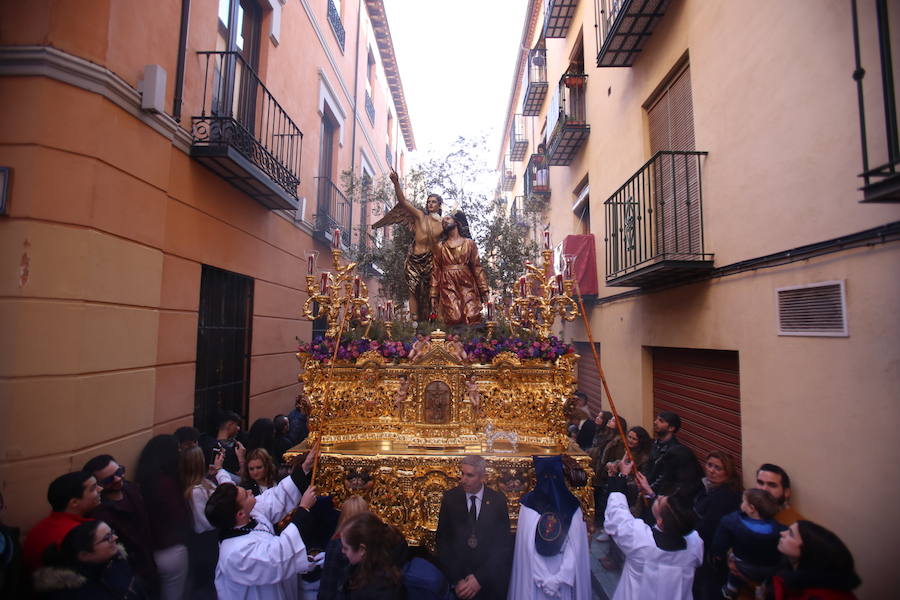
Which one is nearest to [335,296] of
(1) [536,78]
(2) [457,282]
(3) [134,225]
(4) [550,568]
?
(2) [457,282]

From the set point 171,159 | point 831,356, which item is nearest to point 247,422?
point 171,159

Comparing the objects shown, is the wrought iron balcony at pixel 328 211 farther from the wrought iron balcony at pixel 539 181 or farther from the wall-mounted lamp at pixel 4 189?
the wall-mounted lamp at pixel 4 189

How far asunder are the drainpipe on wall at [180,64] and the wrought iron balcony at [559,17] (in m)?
7.96

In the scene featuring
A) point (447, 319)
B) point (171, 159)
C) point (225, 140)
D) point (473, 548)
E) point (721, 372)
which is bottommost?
point (473, 548)

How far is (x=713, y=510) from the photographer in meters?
3.64

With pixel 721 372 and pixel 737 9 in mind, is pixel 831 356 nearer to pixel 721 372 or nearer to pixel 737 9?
pixel 721 372

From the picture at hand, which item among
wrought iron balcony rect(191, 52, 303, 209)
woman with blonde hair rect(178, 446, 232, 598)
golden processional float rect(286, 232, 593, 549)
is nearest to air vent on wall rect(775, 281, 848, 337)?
golden processional float rect(286, 232, 593, 549)

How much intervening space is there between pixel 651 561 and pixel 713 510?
93 centimetres

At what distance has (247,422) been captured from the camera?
7.00 m

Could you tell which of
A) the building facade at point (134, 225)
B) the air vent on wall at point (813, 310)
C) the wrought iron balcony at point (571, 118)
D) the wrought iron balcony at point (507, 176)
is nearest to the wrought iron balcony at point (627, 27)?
the wrought iron balcony at point (571, 118)

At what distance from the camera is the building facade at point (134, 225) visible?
11.7 ft

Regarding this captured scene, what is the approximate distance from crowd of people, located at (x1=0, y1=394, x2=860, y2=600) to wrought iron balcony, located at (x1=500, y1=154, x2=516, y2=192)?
1830cm

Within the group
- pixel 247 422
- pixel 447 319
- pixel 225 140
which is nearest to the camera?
pixel 225 140

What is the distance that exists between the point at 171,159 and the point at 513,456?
15.5ft
